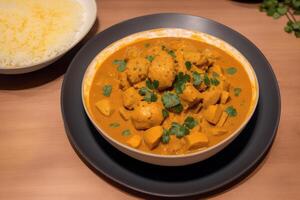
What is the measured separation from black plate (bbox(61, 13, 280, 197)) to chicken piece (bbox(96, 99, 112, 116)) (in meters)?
0.08

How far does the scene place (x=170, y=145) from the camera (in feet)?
3.35

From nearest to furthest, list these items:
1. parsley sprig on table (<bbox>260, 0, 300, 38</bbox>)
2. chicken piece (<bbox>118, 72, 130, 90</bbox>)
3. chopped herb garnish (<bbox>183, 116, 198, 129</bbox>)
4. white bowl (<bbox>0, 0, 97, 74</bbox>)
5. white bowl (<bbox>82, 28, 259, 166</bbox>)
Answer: white bowl (<bbox>82, 28, 259, 166</bbox>) → chopped herb garnish (<bbox>183, 116, 198, 129</bbox>) → chicken piece (<bbox>118, 72, 130, 90</bbox>) → white bowl (<bbox>0, 0, 97, 74</bbox>) → parsley sprig on table (<bbox>260, 0, 300, 38</bbox>)

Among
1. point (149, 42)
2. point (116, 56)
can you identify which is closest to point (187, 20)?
point (149, 42)

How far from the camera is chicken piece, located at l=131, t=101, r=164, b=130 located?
3.34ft

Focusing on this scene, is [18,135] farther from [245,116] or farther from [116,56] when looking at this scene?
[245,116]

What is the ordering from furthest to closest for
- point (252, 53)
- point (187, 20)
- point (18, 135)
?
point (187, 20)
point (252, 53)
point (18, 135)

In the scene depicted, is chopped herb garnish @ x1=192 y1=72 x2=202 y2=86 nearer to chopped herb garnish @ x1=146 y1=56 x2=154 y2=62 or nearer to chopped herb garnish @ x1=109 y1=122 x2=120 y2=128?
chopped herb garnish @ x1=146 y1=56 x2=154 y2=62

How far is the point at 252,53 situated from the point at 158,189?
62 centimetres

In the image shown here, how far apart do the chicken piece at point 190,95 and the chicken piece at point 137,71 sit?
14 centimetres

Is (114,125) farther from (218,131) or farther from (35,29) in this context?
(35,29)

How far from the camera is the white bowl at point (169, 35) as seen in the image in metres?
0.95

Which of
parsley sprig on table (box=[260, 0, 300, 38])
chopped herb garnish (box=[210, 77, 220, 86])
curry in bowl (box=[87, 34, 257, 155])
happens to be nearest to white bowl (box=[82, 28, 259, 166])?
curry in bowl (box=[87, 34, 257, 155])

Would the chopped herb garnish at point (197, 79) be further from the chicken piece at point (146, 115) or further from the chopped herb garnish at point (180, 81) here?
the chicken piece at point (146, 115)

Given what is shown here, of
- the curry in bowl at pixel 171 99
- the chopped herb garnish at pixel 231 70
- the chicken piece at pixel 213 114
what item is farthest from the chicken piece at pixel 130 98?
the chopped herb garnish at pixel 231 70
